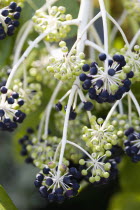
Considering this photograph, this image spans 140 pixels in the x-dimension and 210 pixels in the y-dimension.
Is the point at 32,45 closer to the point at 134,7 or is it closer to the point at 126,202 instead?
the point at 134,7

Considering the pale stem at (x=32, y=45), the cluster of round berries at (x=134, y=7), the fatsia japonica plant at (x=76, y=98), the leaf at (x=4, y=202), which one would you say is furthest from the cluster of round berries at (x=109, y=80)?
the cluster of round berries at (x=134, y=7)

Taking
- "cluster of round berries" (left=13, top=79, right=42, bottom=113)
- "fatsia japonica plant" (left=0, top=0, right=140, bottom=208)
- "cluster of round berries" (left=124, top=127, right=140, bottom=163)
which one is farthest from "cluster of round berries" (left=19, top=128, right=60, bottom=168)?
"cluster of round berries" (left=124, top=127, right=140, bottom=163)

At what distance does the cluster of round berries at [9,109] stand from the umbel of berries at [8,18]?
19 cm

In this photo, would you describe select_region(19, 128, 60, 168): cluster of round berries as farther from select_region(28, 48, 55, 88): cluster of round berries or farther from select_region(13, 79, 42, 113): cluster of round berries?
select_region(28, 48, 55, 88): cluster of round berries

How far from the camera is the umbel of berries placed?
4.66 feet

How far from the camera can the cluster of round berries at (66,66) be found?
4.17 feet

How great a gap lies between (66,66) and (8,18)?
26 cm

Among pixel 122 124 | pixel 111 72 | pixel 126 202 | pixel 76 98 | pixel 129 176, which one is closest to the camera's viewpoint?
pixel 111 72

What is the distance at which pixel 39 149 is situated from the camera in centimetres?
150

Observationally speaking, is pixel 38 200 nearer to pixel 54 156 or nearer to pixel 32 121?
pixel 32 121

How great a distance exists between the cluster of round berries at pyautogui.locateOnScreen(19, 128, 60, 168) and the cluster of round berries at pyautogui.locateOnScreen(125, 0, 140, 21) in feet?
1.82

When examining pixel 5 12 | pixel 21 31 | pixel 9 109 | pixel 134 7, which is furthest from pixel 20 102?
pixel 134 7

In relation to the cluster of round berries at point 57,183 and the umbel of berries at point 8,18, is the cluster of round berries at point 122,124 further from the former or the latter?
the umbel of berries at point 8,18

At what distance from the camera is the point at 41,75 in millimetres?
1821
